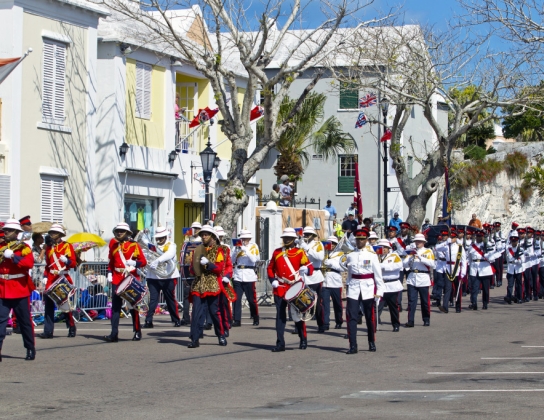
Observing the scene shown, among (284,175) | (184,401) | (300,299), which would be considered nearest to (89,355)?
(300,299)

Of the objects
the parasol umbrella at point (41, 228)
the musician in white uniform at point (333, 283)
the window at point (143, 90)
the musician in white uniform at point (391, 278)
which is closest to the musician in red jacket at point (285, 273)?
the musician in white uniform at point (333, 283)

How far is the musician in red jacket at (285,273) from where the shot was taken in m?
14.5

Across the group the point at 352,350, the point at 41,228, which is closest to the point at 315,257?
the point at 352,350

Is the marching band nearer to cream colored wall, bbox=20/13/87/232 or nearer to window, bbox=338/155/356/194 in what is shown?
cream colored wall, bbox=20/13/87/232

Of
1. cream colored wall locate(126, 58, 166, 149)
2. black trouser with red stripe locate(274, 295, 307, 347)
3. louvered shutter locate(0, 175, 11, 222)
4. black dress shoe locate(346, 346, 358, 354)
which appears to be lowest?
black dress shoe locate(346, 346, 358, 354)

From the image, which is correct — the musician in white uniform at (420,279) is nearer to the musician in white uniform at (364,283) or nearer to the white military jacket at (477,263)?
the white military jacket at (477,263)

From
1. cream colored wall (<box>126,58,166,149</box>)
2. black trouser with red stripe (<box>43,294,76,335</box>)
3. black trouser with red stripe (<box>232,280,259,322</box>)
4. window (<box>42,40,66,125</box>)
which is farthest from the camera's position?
cream colored wall (<box>126,58,166,149</box>)

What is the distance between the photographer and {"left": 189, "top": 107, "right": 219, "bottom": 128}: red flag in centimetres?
2802

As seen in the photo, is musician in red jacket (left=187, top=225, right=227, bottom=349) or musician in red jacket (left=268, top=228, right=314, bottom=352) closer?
musician in red jacket (left=268, top=228, right=314, bottom=352)

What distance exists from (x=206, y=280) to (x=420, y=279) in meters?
5.85

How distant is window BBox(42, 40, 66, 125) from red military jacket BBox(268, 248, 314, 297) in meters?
10.6

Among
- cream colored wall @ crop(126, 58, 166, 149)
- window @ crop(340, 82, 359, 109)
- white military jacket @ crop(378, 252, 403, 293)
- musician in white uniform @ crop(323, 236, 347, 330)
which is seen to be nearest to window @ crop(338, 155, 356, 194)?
window @ crop(340, 82, 359, 109)

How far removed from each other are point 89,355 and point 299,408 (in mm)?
Result: 5138

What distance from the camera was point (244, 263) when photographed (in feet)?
61.5
